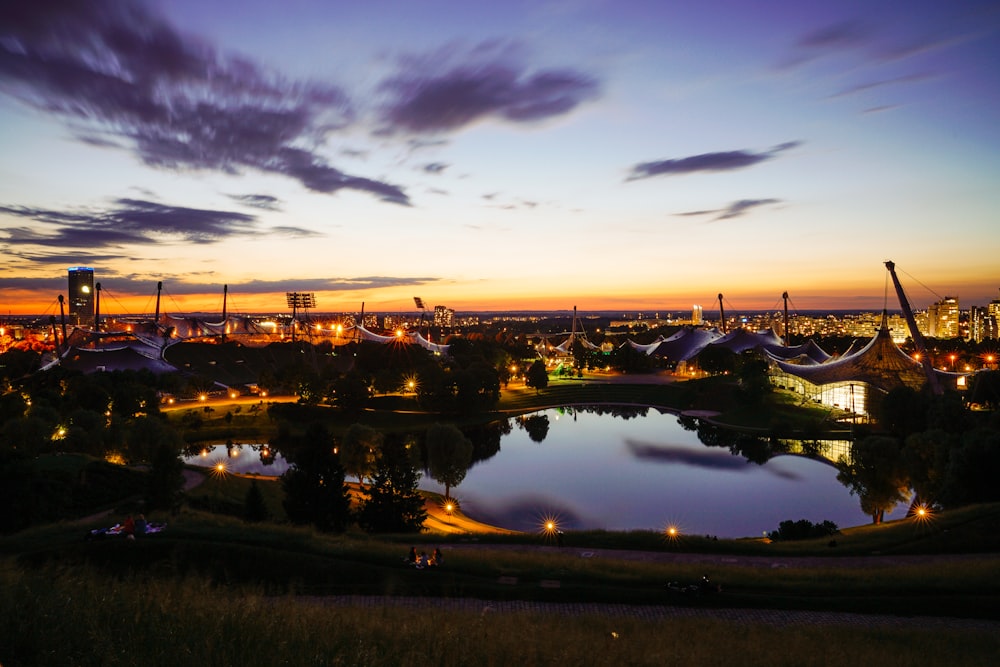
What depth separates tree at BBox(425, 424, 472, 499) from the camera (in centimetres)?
2758

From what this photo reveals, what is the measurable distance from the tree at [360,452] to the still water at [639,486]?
340cm

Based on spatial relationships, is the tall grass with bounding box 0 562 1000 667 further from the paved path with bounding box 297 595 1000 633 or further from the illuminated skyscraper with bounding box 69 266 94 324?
the illuminated skyscraper with bounding box 69 266 94 324

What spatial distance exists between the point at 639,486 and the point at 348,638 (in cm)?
2605

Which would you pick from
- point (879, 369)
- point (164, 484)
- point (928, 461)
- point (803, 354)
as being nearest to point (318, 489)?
point (164, 484)

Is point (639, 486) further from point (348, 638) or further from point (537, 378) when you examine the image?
point (537, 378)

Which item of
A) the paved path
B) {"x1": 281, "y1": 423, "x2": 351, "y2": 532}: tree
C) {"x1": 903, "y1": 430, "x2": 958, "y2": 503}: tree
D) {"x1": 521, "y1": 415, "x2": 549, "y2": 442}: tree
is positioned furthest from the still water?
the paved path

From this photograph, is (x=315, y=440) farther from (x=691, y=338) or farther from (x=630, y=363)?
(x=691, y=338)

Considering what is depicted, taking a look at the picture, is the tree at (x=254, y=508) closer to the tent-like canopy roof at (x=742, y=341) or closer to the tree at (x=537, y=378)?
the tree at (x=537, y=378)

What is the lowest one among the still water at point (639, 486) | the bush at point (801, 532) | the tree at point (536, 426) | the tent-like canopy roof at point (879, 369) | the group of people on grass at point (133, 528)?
the tree at point (536, 426)

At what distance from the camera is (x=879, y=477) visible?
71.0ft

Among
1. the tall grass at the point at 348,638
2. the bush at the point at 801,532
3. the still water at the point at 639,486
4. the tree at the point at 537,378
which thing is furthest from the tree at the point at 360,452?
the tree at the point at 537,378

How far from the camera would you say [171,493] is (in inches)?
720

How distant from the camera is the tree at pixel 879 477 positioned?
850 inches

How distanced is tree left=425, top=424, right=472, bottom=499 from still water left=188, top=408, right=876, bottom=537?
47.7 inches
